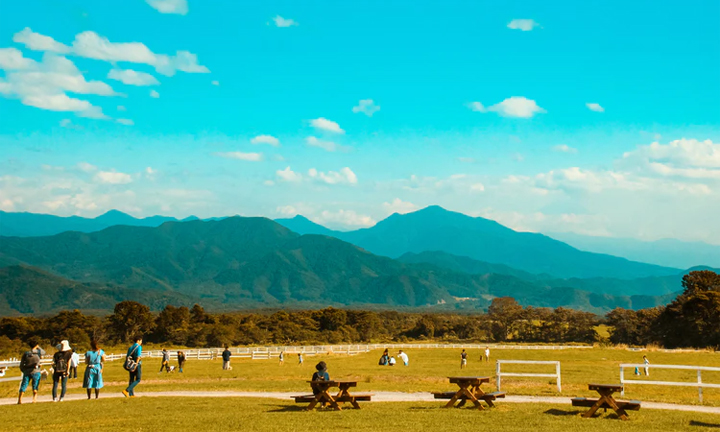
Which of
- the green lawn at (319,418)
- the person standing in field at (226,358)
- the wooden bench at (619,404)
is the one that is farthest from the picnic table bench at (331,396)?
the person standing in field at (226,358)

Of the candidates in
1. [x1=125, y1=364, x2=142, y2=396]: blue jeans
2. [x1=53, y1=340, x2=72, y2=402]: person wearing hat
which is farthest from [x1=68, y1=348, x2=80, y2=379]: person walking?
[x1=125, y1=364, x2=142, y2=396]: blue jeans

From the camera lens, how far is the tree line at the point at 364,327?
72.6 metres

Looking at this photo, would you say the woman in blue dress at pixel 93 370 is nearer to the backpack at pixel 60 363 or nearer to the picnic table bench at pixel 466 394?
the backpack at pixel 60 363

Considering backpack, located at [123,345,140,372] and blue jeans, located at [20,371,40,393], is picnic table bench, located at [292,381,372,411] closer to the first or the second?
backpack, located at [123,345,140,372]

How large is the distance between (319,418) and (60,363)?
31.7 ft

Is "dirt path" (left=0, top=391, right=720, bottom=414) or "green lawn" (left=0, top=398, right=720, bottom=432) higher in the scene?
"green lawn" (left=0, top=398, right=720, bottom=432)

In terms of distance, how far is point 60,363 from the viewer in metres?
20.2

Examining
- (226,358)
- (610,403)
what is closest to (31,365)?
(610,403)

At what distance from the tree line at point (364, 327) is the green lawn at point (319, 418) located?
60073 millimetres

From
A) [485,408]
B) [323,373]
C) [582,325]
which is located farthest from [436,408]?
[582,325]

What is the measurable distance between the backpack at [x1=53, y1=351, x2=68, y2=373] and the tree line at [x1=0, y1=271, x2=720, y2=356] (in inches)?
2383

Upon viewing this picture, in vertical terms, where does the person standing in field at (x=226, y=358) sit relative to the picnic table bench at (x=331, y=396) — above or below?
below

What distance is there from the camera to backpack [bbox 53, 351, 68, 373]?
20219 mm

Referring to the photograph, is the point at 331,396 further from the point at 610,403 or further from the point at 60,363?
the point at 60,363
